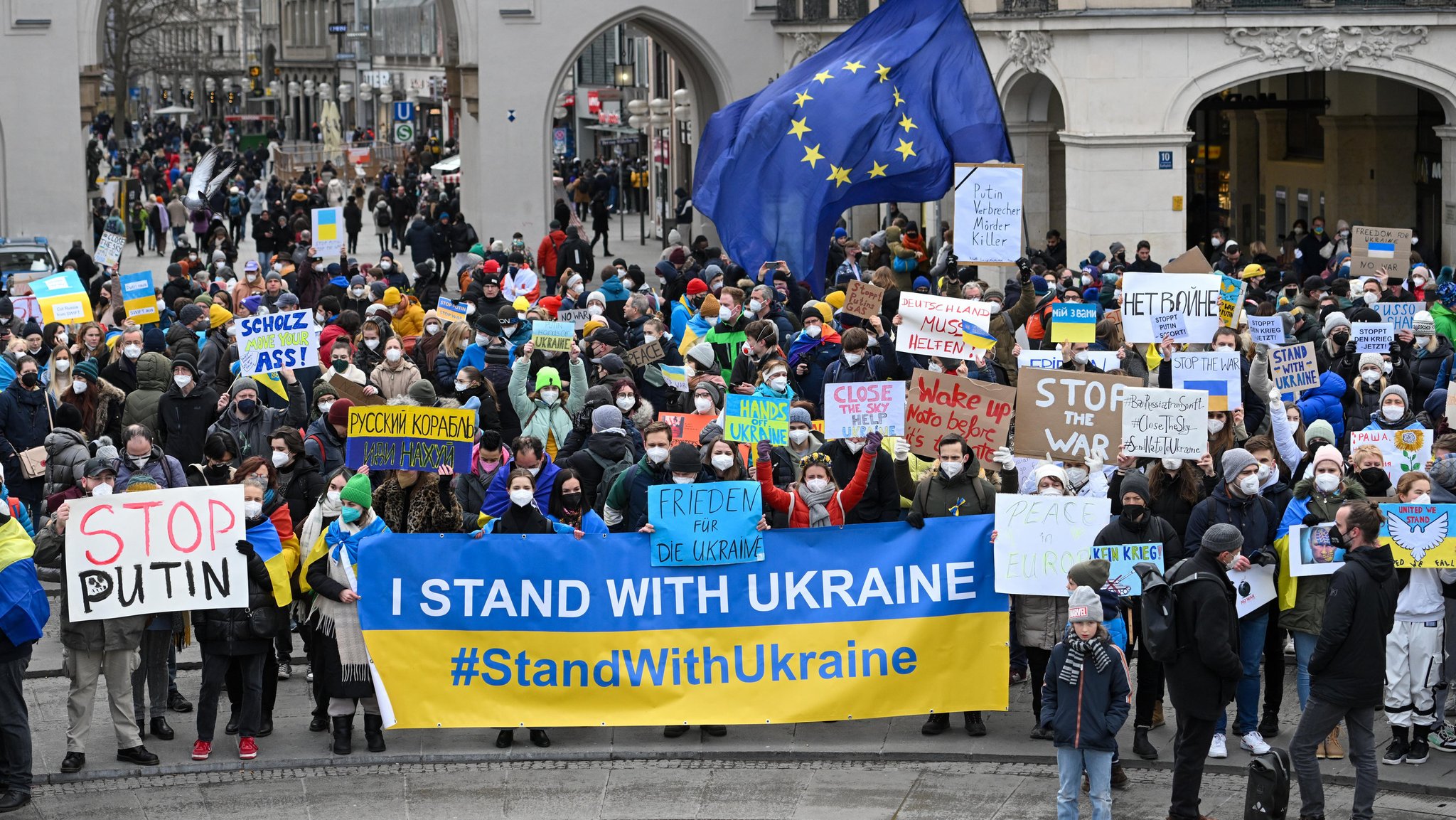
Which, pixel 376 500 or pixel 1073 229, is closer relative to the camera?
pixel 376 500

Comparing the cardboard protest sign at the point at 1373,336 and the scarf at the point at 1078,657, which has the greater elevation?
the cardboard protest sign at the point at 1373,336

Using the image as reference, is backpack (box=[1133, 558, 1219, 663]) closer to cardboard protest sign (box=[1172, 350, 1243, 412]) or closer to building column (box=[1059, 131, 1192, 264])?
cardboard protest sign (box=[1172, 350, 1243, 412])

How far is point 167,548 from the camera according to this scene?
10.3 m

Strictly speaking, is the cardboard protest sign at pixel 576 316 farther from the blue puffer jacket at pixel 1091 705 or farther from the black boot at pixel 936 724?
the blue puffer jacket at pixel 1091 705

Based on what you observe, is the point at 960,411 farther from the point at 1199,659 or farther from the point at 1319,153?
the point at 1319,153

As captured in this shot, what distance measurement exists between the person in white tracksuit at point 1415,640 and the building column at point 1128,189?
693 inches

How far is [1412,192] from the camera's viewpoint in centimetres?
3186

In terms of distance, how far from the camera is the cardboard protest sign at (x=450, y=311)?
1718 cm

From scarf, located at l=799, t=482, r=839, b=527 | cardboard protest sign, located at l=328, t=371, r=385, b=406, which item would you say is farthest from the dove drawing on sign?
cardboard protest sign, located at l=328, t=371, r=385, b=406

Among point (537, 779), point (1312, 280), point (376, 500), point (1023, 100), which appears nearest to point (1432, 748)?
point (537, 779)

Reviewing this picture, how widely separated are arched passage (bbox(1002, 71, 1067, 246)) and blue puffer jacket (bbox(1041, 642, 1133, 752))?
21307 mm

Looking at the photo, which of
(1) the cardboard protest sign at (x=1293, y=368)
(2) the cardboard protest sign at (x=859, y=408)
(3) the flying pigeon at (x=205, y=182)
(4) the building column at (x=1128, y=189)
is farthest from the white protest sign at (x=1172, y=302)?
(3) the flying pigeon at (x=205, y=182)

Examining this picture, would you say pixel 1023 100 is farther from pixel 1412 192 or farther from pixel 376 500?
pixel 376 500

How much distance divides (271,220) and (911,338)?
71.6ft
